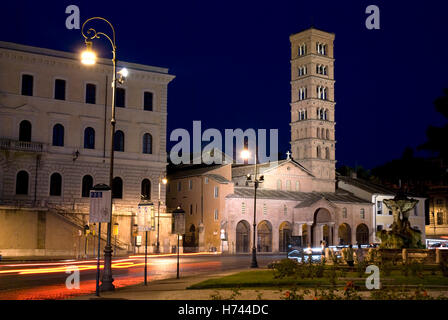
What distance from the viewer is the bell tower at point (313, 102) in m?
85.2

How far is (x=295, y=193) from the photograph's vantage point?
7388cm

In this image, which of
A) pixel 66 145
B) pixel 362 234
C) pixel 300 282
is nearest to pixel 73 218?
pixel 66 145

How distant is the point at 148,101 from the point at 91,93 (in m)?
5.66

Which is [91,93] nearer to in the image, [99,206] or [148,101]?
[148,101]

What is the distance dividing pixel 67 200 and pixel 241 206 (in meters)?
19.8

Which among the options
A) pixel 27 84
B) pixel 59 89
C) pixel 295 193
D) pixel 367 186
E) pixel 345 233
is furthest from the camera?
pixel 367 186

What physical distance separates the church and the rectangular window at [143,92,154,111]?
1137 cm

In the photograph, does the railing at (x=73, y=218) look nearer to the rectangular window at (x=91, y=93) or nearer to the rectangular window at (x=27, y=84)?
the rectangular window at (x=27, y=84)

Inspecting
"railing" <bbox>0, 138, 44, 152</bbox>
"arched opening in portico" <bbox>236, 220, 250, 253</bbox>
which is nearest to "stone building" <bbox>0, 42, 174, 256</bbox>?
"railing" <bbox>0, 138, 44, 152</bbox>

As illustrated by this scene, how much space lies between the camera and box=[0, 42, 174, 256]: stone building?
1909 inches

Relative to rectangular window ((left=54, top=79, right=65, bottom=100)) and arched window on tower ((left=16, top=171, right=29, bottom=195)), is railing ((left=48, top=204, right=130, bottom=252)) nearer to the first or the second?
arched window on tower ((left=16, top=171, right=29, bottom=195))

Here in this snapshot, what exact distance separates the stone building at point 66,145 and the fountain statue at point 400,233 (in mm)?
25288

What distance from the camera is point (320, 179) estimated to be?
79.6m
